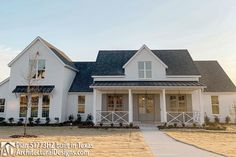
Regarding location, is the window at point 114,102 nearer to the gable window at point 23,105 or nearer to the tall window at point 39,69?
the tall window at point 39,69

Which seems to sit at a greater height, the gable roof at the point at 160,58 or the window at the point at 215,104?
the gable roof at the point at 160,58

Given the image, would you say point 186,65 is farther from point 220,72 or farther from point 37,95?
point 37,95

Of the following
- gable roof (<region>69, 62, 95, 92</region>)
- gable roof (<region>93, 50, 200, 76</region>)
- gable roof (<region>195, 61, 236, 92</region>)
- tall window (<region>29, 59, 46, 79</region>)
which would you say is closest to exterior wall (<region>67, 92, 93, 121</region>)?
gable roof (<region>69, 62, 95, 92</region>)

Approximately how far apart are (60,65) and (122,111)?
8099 millimetres

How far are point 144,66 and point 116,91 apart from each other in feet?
12.5

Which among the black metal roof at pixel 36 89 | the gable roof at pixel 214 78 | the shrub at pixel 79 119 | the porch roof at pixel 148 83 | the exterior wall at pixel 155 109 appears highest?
the gable roof at pixel 214 78

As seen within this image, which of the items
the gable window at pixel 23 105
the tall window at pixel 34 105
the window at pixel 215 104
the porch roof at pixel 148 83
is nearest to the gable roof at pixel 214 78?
the window at pixel 215 104

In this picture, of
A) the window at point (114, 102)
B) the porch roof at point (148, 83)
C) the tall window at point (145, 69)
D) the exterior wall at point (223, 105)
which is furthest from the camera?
the exterior wall at point (223, 105)

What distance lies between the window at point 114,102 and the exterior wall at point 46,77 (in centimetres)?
475

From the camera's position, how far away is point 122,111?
2138cm

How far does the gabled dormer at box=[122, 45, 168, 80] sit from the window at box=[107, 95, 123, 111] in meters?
2.40

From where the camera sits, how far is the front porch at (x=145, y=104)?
71.3 ft

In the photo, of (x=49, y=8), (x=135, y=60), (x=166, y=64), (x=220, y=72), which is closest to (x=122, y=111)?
(x=135, y=60)

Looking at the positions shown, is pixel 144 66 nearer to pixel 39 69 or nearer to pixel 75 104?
pixel 75 104
